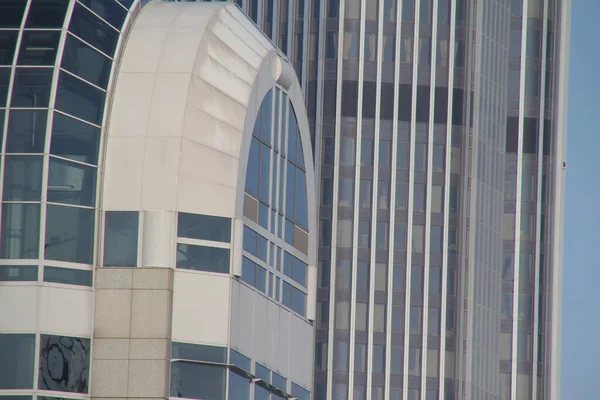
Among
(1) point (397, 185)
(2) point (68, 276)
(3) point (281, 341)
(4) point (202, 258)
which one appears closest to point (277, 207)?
(3) point (281, 341)

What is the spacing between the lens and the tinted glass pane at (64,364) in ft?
200

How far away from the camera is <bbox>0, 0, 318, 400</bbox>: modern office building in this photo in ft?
Answer: 203

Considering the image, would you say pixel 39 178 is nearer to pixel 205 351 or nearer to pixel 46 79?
pixel 46 79

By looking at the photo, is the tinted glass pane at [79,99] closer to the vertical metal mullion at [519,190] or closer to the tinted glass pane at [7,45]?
the tinted glass pane at [7,45]

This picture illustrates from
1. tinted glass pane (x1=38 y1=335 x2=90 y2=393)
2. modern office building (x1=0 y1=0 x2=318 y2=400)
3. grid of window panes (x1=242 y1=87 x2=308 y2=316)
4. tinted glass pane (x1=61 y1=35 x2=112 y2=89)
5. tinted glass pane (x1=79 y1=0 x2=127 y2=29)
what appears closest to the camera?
tinted glass pane (x1=38 y1=335 x2=90 y2=393)

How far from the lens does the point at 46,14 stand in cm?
6419

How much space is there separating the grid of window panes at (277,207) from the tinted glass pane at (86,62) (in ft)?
22.7

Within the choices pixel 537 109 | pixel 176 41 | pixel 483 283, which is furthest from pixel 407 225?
pixel 176 41

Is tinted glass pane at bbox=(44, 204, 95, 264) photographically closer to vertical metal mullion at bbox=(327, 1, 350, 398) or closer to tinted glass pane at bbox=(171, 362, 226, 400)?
tinted glass pane at bbox=(171, 362, 226, 400)

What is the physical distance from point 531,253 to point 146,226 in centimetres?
9554

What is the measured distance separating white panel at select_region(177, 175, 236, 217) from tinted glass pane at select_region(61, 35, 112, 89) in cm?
485

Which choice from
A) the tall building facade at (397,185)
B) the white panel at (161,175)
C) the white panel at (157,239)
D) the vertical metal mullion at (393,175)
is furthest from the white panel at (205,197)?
the vertical metal mullion at (393,175)

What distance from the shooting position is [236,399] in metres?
65.7

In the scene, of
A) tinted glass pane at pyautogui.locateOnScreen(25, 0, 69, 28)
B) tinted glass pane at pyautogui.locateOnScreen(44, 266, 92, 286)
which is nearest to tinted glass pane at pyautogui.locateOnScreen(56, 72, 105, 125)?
tinted glass pane at pyautogui.locateOnScreen(25, 0, 69, 28)
